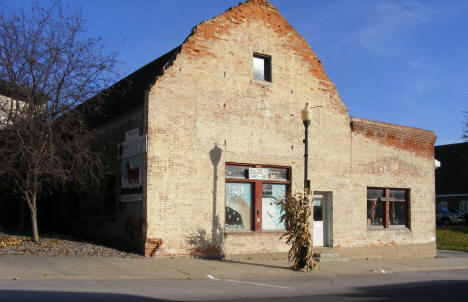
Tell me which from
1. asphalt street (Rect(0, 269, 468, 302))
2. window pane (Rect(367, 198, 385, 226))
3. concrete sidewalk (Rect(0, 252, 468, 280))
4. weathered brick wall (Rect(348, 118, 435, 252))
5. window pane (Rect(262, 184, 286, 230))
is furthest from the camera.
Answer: window pane (Rect(367, 198, 385, 226))

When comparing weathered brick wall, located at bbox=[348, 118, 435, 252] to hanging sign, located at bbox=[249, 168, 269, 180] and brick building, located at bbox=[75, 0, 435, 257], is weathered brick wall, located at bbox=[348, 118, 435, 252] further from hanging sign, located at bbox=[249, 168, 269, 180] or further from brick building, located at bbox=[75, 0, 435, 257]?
hanging sign, located at bbox=[249, 168, 269, 180]

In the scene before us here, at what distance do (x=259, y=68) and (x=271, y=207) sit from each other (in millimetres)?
4865

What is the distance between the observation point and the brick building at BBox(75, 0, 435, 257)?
48.4 feet

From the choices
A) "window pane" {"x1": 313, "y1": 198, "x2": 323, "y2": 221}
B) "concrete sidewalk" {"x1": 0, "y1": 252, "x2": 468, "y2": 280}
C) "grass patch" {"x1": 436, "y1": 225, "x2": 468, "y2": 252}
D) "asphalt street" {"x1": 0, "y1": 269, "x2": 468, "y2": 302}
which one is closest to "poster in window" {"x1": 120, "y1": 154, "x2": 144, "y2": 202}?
"concrete sidewalk" {"x1": 0, "y1": 252, "x2": 468, "y2": 280}

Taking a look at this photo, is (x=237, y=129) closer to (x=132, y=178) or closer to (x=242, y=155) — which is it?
(x=242, y=155)

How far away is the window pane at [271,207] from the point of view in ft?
54.3

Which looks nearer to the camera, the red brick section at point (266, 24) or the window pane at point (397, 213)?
the red brick section at point (266, 24)

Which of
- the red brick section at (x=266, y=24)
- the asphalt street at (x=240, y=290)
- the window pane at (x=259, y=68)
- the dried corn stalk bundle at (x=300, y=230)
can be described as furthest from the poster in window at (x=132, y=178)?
the window pane at (x=259, y=68)

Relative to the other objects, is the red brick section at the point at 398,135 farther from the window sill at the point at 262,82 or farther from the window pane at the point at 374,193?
the window sill at the point at 262,82

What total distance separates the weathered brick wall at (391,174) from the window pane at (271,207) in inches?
102

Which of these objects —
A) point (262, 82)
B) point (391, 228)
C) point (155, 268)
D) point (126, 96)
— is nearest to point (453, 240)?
point (391, 228)

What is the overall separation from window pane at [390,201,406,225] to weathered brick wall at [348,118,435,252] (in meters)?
0.29

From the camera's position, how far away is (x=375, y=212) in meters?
19.5

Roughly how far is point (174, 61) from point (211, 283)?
7.16 m
